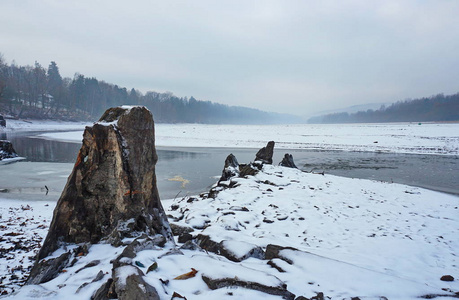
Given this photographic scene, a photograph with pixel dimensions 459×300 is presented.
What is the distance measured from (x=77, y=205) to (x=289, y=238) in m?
4.55

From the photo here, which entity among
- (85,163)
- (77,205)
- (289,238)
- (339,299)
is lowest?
(289,238)

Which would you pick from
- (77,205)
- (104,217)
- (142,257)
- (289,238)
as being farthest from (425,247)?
(77,205)

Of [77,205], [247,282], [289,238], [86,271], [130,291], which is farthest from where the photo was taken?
[289,238]

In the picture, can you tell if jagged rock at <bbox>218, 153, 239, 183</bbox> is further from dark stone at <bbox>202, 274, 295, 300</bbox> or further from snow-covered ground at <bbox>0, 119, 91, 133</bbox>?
snow-covered ground at <bbox>0, 119, 91, 133</bbox>

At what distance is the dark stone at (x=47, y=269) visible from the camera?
3.43 meters

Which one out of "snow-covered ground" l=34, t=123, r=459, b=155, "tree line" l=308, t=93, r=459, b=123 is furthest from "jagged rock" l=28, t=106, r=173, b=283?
"tree line" l=308, t=93, r=459, b=123

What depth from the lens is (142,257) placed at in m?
3.53

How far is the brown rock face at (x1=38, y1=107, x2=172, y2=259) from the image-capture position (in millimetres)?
4492

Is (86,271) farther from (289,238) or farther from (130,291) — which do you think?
(289,238)

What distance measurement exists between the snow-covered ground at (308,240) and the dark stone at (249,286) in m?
0.06

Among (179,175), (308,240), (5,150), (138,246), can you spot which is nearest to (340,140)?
(179,175)

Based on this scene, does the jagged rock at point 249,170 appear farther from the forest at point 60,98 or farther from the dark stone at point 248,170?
the forest at point 60,98

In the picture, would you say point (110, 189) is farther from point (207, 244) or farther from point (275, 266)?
point (275, 266)

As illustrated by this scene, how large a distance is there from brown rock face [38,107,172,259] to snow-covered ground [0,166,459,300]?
2.16 ft
